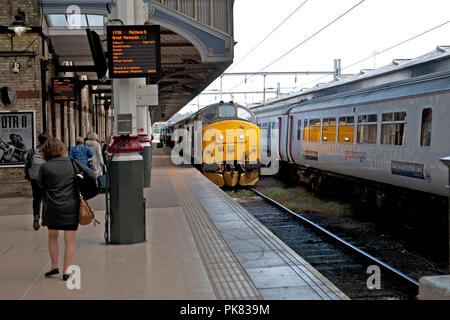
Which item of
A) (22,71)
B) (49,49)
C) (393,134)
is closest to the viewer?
(393,134)

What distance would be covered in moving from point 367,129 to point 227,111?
23.1 ft

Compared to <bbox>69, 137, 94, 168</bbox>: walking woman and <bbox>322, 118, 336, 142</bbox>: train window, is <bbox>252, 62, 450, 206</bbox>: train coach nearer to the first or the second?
<bbox>322, 118, 336, 142</bbox>: train window

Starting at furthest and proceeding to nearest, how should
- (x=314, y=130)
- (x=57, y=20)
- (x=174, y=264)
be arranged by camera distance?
(x=314, y=130), (x=57, y=20), (x=174, y=264)

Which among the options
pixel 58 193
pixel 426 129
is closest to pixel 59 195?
pixel 58 193

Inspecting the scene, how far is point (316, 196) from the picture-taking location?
Answer: 1669 centimetres

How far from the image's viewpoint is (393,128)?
10.6 m

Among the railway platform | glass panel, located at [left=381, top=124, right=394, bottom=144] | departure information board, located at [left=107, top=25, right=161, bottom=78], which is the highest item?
departure information board, located at [left=107, top=25, right=161, bottom=78]

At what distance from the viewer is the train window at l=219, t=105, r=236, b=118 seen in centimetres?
1792

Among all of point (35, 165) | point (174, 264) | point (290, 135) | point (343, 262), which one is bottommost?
point (343, 262)

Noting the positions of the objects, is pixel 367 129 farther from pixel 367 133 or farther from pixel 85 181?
pixel 85 181

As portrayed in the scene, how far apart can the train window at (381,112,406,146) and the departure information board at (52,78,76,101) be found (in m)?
8.25

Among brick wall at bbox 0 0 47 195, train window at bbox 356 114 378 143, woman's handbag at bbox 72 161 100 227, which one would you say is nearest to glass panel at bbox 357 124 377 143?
train window at bbox 356 114 378 143
